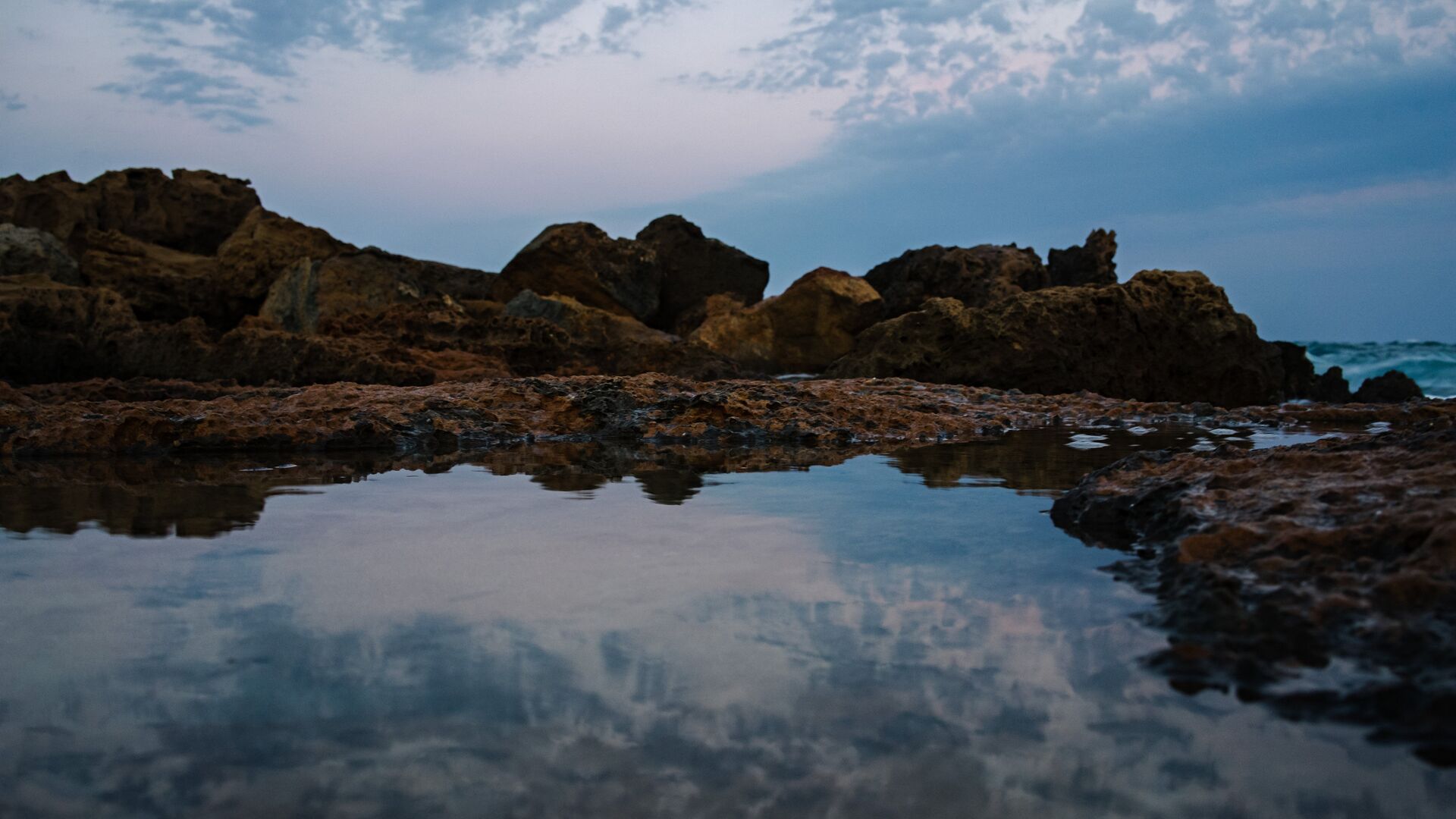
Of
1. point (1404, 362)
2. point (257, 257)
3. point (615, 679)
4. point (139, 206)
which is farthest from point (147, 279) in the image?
point (1404, 362)

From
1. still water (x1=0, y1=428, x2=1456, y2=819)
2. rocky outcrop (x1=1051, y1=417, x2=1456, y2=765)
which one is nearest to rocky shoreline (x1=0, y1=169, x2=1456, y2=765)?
rocky outcrop (x1=1051, y1=417, x2=1456, y2=765)

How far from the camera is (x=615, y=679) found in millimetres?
1595

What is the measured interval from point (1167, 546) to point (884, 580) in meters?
0.63

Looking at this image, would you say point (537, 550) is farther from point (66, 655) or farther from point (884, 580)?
point (66, 655)

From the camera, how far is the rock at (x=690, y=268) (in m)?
19.5

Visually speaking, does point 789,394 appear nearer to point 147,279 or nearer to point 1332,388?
point 1332,388

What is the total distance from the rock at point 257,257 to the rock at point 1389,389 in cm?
1390

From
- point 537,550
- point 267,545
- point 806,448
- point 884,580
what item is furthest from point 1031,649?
point 806,448

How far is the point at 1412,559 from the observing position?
1740 millimetres

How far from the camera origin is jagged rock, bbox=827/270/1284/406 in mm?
9812

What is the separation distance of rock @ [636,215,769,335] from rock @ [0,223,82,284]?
351 inches

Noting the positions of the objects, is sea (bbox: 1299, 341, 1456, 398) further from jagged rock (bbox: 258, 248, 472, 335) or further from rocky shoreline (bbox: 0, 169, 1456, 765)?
jagged rock (bbox: 258, 248, 472, 335)

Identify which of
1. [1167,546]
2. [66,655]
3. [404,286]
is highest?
[404,286]

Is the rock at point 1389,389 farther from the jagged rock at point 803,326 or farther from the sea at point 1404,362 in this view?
the sea at point 1404,362
